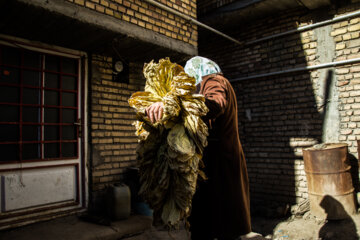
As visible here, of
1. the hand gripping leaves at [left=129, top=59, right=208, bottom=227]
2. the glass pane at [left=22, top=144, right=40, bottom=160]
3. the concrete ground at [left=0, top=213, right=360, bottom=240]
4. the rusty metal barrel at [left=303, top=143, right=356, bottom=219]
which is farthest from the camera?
the rusty metal barrel at [left=303, top=143, right=356, bottom=219]

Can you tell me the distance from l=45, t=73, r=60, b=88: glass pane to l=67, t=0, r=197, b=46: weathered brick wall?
1.24 metres

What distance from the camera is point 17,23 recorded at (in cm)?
332

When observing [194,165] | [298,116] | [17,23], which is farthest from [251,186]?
[17,23]

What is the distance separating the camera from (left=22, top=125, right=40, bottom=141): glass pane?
12.2 feet

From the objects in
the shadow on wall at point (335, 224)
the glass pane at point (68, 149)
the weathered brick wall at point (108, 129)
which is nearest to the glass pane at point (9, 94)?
the glass pane at point (68, 149)

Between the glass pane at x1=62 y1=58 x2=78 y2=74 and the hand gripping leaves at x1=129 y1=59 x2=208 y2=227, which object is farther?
the glass pane at x1=62 y1=58 x2=78 y2=74

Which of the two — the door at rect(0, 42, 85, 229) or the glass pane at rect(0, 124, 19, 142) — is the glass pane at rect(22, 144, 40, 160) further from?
the glass pane at rect(0, 124, 19, 142)

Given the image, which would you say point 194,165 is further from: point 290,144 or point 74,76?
point 290,144

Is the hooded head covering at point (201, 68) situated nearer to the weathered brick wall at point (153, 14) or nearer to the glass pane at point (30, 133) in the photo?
the weathered brick wall at point (153, 14)

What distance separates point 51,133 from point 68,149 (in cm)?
37

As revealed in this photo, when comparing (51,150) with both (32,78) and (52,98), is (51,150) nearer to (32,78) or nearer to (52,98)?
(52,98)

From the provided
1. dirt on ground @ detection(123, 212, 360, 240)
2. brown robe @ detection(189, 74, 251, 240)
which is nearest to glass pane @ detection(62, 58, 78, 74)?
dirt on ground @ detection(123, 212, 360, 240)

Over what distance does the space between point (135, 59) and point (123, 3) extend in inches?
43.1

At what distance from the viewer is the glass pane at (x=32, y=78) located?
3789 millimetres
